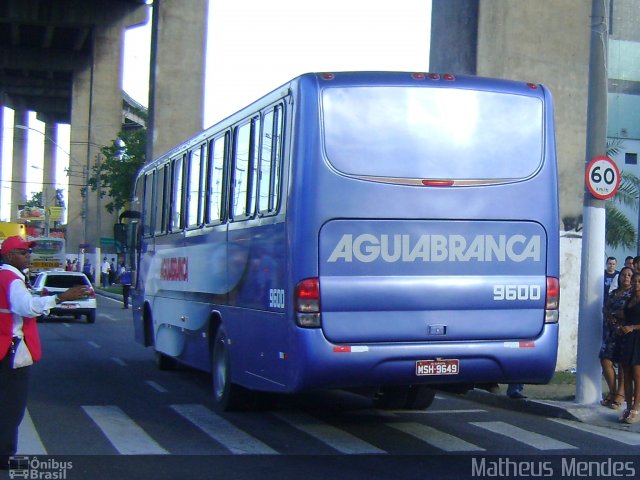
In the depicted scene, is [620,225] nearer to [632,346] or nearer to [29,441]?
[632,346]

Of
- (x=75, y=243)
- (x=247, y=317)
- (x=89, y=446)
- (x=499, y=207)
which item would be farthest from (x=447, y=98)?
(x=75, y=243)

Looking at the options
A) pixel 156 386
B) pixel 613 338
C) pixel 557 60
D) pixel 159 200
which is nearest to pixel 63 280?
pixel 159 200

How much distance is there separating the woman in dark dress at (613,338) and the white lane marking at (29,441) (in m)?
6.62

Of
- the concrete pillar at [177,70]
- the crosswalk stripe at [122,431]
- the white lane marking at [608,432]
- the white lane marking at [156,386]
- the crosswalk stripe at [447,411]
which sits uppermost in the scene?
the concrete pillar at [177,70]

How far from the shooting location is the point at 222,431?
1145 cm

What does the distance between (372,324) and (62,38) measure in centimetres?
6356

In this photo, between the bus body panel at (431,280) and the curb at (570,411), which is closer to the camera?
the bus body panel at (431,280)

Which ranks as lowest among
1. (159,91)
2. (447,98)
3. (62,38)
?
(447,98)

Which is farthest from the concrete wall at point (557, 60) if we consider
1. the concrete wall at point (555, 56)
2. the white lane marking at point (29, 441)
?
the white lane marking at point (29, 441)

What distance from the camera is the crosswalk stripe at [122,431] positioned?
33.5 ft

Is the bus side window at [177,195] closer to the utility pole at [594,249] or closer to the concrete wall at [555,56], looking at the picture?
the concrete wall at [555,56]

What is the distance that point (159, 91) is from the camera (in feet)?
120

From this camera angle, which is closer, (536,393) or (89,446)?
(89,446)

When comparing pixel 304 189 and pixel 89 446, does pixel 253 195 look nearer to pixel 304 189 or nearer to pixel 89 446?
pixel 304 189
